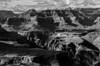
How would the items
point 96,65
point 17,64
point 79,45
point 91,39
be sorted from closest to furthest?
point 17,64
point 96,65
point 79,45
point 91,39

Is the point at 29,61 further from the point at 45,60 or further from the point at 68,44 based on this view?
the point at 68,44

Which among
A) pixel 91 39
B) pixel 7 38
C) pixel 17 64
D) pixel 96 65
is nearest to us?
pixel 17 64

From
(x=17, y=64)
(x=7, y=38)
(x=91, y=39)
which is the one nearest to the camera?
(x=17, y=64)

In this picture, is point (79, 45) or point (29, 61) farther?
point (79, 45)

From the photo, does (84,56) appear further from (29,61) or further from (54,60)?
(29,61)

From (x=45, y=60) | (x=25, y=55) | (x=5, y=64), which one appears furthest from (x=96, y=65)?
(x=5, y=64)

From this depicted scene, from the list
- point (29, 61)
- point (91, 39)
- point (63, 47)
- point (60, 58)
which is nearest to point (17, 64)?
point (29, 61)

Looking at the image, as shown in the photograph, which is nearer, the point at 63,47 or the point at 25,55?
the point at 25,55

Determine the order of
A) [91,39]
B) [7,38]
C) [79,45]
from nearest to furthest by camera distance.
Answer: [79,45] → [91,39] → [7,38]
